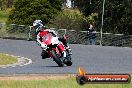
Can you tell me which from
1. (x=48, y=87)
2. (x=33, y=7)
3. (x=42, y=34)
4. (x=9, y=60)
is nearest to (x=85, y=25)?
(x=33, y=7)

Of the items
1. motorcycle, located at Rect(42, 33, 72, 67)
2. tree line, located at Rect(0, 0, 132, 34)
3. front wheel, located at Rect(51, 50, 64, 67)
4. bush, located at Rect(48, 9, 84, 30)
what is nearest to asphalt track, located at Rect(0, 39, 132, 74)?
front wheel, located at Rect(51, 50, 64, 67)

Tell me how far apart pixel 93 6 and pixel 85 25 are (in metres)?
3.94

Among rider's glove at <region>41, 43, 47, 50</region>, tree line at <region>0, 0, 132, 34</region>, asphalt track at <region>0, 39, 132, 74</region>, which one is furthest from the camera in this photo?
tree line at <region>0, 0, 132, 34</region>

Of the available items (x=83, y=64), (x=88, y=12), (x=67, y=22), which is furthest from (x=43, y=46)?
(x=88, y=12)

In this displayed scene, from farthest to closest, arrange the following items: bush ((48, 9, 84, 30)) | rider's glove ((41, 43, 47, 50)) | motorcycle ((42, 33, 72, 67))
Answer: bush ((48, 9, 84, 30))
motorcycle ((42, 33, 72, 67))
rider's glove ((41, 43, 47, 50))

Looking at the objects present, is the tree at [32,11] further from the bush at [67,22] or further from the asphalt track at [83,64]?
the asphalt track at [83,64]

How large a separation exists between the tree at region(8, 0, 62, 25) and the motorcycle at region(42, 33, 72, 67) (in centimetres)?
3358

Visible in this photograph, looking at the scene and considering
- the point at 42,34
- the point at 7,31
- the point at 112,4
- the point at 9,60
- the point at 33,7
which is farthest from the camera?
the point at 33,7

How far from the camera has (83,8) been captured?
53.0 m

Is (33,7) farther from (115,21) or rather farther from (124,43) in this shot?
(124,43)

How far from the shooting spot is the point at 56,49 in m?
19.1

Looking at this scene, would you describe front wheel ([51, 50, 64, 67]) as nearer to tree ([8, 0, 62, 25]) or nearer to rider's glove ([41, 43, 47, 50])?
rider's glove ([41, 43, 47, 50])

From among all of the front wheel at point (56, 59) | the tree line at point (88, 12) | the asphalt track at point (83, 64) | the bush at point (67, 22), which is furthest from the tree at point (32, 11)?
the front wheel at point (56, 59)

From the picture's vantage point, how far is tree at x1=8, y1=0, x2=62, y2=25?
53659mm
